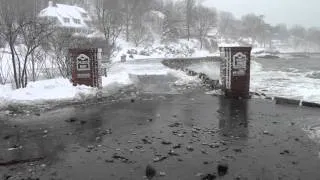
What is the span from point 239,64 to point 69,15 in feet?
225

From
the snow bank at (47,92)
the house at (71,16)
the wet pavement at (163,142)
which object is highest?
the house at (71,16)

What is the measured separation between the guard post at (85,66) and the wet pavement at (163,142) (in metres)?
→ 2.45

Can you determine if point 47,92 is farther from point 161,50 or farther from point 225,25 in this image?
point 225,25

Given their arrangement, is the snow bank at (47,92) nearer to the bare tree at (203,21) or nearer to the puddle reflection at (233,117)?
the puddle reflection at (233,117)

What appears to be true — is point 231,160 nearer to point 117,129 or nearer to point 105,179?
point 105,179

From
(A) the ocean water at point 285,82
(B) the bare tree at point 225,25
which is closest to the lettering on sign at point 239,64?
(A) the ocean water at point 285,82

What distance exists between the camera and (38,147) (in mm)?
7410

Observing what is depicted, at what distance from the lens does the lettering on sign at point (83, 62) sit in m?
13.9

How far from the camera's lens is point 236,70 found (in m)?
13.1

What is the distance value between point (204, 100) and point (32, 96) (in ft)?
18.3

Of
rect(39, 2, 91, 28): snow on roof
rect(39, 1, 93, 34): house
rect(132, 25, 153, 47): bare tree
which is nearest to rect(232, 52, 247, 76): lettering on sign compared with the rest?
rect(39, 1, 93, 34): house

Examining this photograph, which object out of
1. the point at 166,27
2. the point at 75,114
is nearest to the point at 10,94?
the point at 75,114

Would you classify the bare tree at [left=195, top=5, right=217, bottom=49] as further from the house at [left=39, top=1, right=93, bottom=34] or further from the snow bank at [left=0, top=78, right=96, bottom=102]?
the snow bank at [left=0, top=78, right=96, bottom=102]

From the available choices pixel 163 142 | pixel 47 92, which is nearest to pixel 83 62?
pixel 47 92
